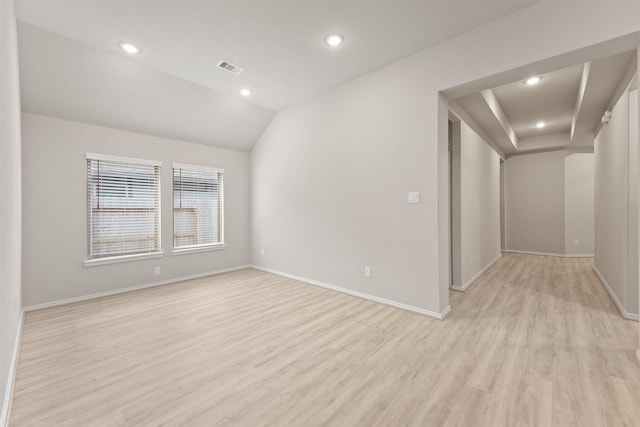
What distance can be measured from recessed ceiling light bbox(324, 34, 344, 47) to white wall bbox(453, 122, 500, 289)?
226 cm

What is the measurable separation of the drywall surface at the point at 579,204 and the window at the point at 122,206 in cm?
894

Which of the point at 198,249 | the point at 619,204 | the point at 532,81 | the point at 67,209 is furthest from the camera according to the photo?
the point at 198,249

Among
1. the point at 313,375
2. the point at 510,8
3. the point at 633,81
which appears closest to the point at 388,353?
the point at 313,375

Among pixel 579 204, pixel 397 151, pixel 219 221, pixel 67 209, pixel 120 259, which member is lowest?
pixel 120 259

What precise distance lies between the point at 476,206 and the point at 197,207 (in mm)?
5015

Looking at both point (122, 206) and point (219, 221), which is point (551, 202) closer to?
point (219, 221)

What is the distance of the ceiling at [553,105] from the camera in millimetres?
3137

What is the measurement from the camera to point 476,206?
15.3 ft

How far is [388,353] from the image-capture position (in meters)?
2.23

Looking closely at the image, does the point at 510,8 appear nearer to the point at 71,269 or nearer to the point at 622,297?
the point at 622,297

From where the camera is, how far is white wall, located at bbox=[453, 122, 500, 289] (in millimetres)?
4012

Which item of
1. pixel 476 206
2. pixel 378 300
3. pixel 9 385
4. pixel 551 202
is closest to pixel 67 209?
pixel 9 385

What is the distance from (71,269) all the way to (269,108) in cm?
376

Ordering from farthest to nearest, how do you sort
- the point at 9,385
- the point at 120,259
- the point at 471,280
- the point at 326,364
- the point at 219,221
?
the point at 219,221, the point at 471,280, the point at 120,259, the point at 326,364, the point at 9,385
